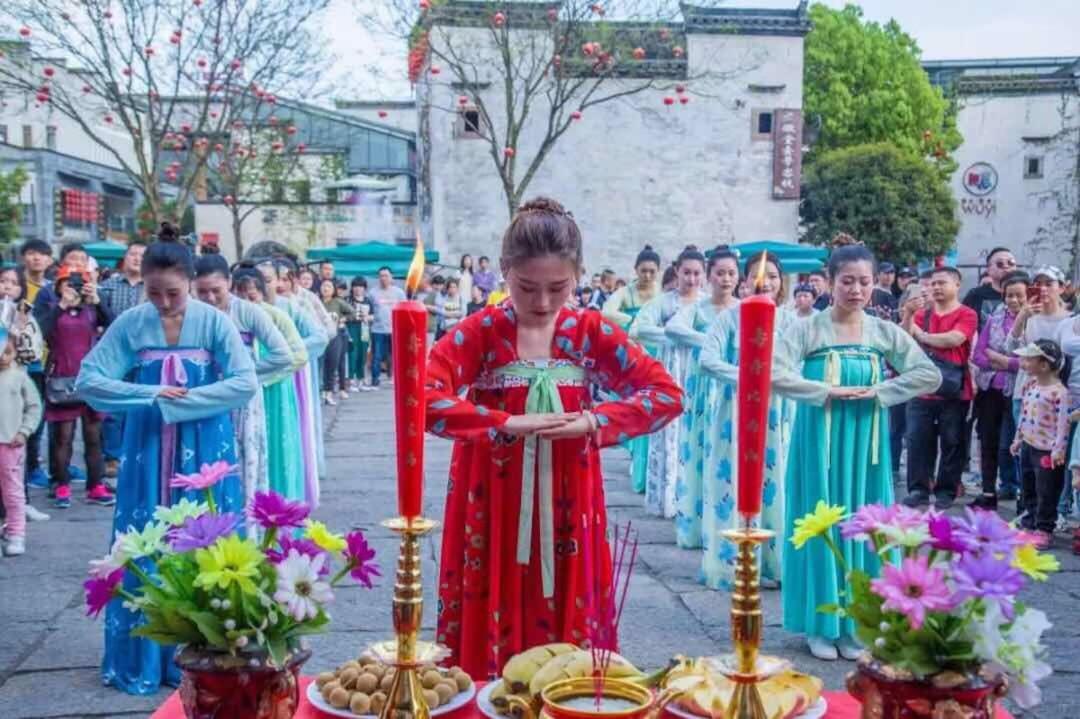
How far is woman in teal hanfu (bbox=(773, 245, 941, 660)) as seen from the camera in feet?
15.9

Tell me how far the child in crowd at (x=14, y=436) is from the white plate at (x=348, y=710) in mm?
5299

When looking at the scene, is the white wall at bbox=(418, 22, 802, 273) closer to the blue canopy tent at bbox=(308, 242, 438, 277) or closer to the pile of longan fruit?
the blue canopy tent at bbox=(308, 242, 438, 277)

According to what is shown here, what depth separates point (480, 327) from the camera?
3137mm

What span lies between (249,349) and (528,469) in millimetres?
3088

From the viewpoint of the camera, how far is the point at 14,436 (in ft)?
22.4

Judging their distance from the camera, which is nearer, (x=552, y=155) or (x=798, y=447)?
(x=798, y=447)

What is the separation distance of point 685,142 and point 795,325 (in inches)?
953

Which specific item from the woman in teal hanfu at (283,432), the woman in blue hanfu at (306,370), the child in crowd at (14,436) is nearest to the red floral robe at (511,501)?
the woman in teal hanfu at (283,432)

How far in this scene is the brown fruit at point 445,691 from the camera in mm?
2133

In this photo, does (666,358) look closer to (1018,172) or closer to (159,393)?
(159,393)

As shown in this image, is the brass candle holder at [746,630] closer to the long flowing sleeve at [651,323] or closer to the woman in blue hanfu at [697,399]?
the woman in blue hanfu at [697,399]

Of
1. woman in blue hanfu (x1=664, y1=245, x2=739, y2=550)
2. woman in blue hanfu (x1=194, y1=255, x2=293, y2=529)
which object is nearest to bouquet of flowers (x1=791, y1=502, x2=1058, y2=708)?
woman in blue hanfu (x1=194, y1=255, x2=293, y2=529)

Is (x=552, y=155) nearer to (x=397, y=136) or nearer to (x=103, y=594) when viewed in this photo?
(x=397, y=136)

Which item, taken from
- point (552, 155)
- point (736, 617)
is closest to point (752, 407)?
point (736, 617)
